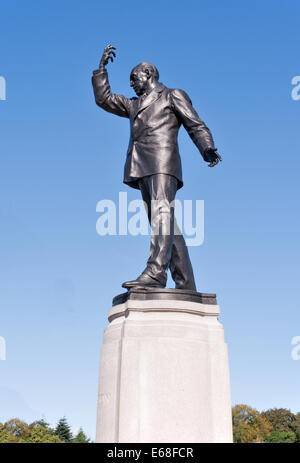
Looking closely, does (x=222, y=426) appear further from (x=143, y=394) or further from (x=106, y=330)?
(x=106, y=330)

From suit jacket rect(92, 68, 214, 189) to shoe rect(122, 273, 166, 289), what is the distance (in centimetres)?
186

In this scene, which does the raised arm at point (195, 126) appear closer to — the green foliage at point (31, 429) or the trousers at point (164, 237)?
the trousers at point (164, 237)

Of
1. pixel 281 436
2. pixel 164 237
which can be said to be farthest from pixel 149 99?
pixel 281 436

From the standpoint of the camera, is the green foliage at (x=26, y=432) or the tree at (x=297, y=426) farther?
the tree at (x=297, y=426)

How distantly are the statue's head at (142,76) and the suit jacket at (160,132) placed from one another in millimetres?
200

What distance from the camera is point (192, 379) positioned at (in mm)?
6609

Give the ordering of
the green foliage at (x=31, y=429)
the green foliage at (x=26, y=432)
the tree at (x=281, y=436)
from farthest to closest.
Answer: the tree at (x=281, y=436), the green foliage at (x=31, y=429), the green foliage at (x=26, y=432)

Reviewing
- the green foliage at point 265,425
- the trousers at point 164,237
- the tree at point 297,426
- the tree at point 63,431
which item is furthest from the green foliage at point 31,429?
the trousers at point 164,237

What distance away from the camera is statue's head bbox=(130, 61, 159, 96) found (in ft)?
29.5

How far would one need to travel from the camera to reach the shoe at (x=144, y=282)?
7387mm

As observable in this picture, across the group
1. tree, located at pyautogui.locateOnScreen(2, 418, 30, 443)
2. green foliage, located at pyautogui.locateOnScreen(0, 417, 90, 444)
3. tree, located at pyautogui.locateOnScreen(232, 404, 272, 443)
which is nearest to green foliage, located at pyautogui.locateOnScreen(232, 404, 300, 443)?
tree, located at pyautogui.locateOnScreen(232, 404, 272, 443)

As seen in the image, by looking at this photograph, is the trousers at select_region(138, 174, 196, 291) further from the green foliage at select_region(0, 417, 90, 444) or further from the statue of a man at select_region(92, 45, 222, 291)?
the green foliage at select_region(0, 417, 90, 444)

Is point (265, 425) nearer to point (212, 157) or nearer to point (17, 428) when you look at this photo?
point (17, 428)
